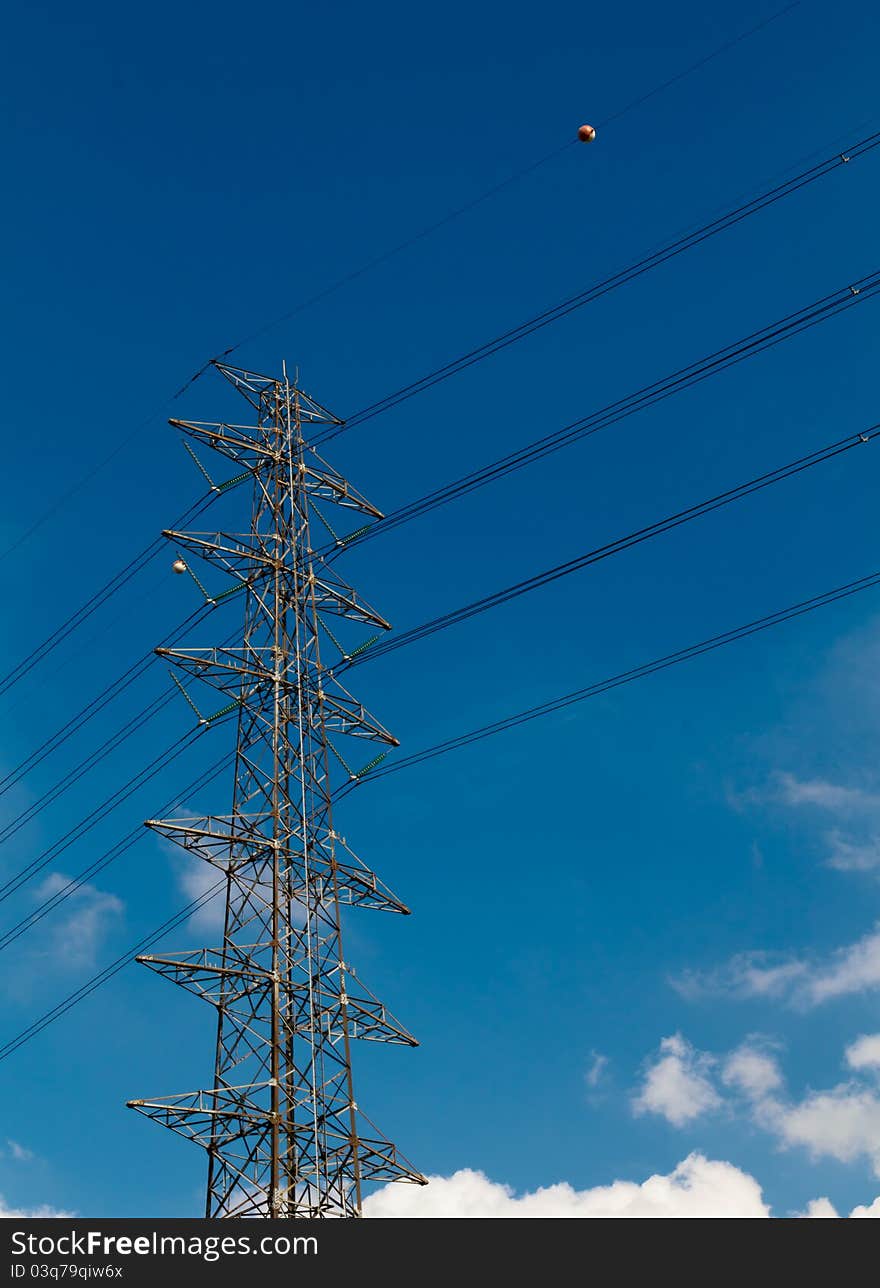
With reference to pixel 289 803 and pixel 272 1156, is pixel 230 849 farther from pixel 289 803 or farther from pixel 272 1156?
pixel 272 1156

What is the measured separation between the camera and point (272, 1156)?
26.5 m
